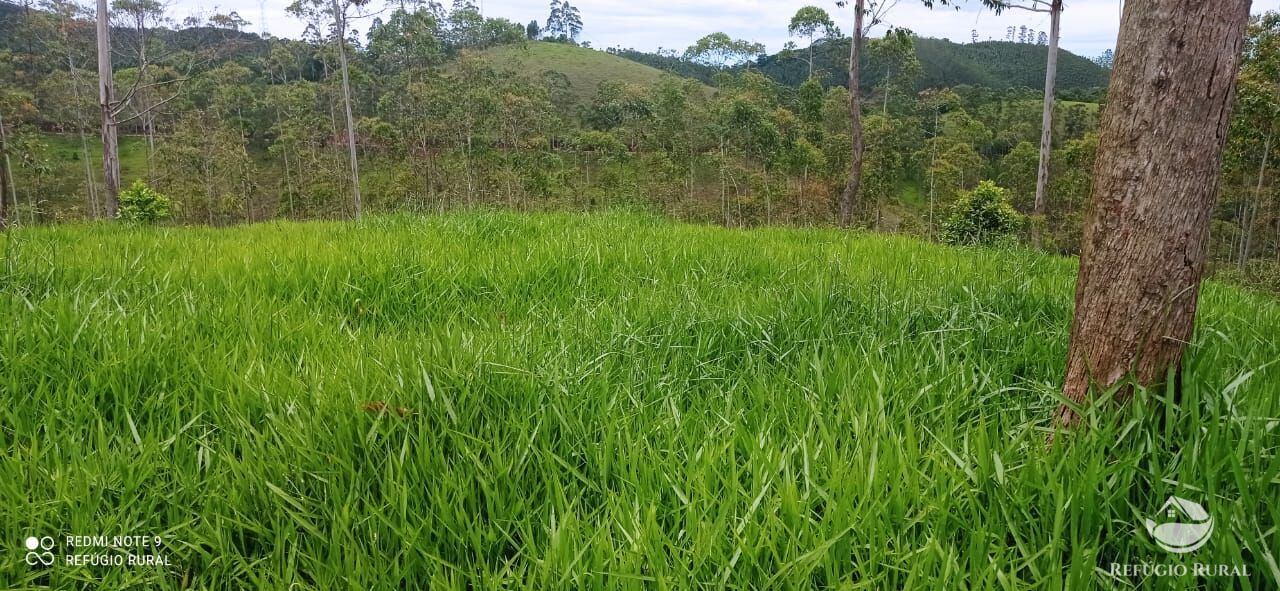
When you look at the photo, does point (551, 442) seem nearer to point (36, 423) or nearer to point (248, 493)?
point (248, 493)

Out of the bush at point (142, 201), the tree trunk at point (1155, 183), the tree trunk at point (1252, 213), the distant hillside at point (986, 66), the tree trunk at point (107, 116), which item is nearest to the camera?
the tree trunk at point (1155, 183)

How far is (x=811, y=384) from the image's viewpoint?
1.84 metres

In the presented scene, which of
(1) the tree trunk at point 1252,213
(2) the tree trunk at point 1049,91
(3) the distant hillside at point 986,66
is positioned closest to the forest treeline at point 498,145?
(1) the tree trunk at point 1252,213

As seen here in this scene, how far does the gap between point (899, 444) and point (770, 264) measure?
103 inches

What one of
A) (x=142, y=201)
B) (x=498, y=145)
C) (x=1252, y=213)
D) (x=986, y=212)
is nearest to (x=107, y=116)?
(x=142, y=201)

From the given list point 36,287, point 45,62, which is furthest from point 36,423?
point 45,62

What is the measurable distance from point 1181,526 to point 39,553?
2150mm

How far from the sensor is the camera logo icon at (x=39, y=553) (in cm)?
121

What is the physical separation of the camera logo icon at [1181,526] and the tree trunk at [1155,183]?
0.35m

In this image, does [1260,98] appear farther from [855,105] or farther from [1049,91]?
[855,105]

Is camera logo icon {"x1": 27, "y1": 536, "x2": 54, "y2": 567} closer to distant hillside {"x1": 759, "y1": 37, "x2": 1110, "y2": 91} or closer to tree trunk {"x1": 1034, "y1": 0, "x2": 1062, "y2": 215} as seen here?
tree trunk {"x1": 1034, "y1": 0, "x2": 1062, "y2": 215}

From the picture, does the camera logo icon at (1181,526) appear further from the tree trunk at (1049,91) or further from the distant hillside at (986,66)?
the distant hillside at (986,66)

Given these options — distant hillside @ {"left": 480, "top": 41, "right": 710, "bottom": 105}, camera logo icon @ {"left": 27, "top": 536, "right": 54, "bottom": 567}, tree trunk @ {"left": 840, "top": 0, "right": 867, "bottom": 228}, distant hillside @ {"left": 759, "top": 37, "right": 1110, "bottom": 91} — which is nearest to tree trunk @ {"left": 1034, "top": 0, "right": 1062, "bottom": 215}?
tree trunk @ {"left": 840, "top": 0, "right": 867, "bottom": 228}

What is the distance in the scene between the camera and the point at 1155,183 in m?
1.39
